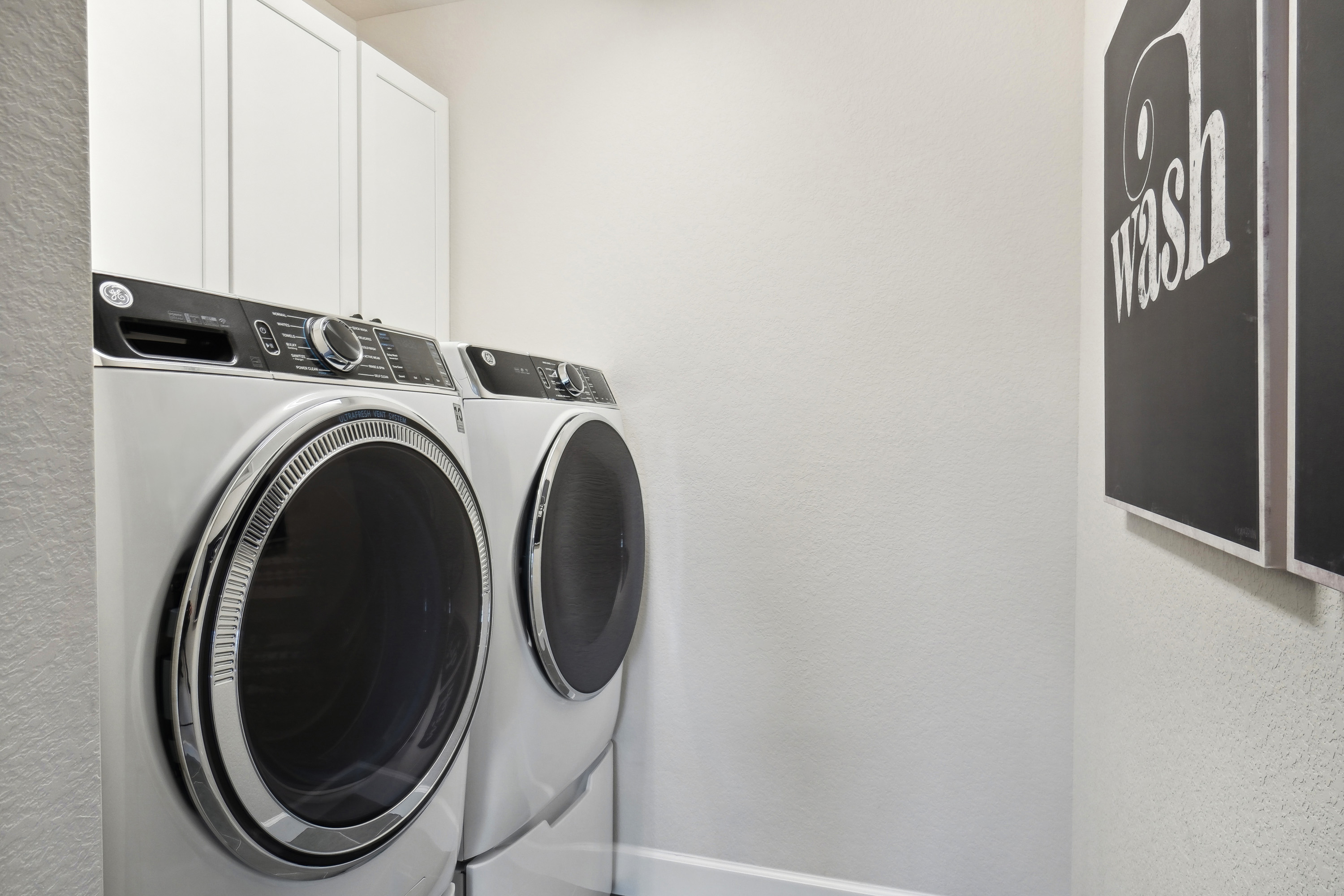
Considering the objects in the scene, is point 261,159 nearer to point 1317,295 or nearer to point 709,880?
point 1317,295

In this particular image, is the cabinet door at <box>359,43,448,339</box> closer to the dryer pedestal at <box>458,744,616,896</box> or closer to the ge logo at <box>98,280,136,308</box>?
the ge logo at <box>98,280,136,308</box>

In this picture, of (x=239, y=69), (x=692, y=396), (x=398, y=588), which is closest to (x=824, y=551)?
(x=692, y=396)

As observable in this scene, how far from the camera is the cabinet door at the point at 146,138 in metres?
1.20

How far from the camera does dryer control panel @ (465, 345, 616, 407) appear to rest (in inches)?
55.1

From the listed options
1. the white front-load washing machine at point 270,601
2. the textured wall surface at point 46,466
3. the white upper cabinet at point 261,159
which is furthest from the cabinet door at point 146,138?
the textured wall surface at point 46,466

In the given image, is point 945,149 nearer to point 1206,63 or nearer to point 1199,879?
point 1206,63

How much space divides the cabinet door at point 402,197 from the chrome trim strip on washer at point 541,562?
0.65 meters

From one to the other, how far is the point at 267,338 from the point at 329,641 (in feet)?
1.19

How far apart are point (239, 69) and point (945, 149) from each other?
1510 mm

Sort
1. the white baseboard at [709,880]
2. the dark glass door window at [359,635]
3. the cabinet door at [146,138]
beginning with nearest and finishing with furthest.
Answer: the dark glass door window at [359,635]
the cabinet door at [146,138]
the white baseboard at [709,880]

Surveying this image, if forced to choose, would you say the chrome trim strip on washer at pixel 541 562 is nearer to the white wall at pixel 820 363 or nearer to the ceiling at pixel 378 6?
the white wall at pixel 820 363

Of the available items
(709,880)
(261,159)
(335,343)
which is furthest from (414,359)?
(709,880)

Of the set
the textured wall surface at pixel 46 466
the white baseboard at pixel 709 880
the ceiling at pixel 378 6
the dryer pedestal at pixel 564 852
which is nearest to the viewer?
the textured wall surface at pixel 46 466

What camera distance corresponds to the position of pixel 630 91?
201cm
